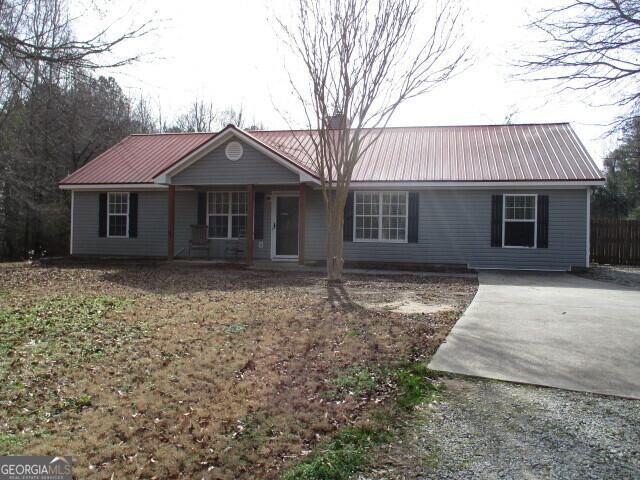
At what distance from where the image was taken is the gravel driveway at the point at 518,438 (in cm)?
298

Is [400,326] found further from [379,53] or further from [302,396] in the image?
[379,53]

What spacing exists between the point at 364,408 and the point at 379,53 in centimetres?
852

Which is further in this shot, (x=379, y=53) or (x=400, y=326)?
(x=379, y=53)

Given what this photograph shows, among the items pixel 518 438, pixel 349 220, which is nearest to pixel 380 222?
pixel 349 220

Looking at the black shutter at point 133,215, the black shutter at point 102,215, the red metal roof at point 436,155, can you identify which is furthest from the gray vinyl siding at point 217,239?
the black shutter at point 102,215

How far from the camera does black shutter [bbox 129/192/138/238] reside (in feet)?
57.3

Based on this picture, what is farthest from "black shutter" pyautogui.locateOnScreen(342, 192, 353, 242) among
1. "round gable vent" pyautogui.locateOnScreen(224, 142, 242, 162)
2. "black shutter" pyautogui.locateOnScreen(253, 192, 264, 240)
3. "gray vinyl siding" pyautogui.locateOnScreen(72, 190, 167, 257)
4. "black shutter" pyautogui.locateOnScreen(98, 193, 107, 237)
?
"black shutter" pyautogui.locateOnScreen(98, 193, 107, 237)

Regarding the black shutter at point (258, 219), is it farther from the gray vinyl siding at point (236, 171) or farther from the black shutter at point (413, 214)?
the black shutter at point (413, 214)

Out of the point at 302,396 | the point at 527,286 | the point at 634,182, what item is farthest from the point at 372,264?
the point at 634,182

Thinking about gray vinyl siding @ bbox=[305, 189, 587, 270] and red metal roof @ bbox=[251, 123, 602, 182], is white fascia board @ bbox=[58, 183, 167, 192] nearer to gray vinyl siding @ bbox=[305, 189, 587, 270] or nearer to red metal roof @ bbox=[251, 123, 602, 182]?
red metal roof @ bbox=[251, 123, 602, 182]

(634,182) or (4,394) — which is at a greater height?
(634,182)

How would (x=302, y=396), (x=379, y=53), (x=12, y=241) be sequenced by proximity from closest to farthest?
(x=302, y=396) < (x=379, y=53) < (x=12, y=241)

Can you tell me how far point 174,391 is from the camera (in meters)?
4.32

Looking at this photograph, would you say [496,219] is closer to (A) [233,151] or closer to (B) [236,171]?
(B) [236,171]
